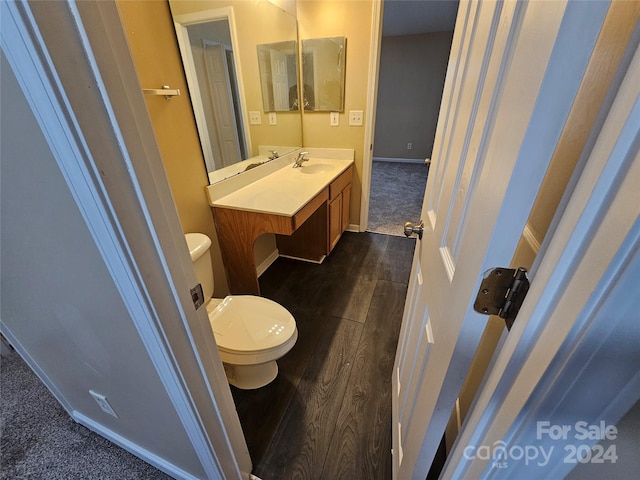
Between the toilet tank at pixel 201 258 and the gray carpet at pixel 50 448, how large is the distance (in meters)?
0.75

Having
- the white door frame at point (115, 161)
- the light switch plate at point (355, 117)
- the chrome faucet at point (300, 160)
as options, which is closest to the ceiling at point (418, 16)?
the light switch plate at point (355, 117)

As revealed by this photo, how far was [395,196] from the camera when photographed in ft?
13.6

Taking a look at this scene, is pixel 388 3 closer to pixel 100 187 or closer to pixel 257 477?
pixel 100 187

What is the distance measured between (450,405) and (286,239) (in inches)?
82.4

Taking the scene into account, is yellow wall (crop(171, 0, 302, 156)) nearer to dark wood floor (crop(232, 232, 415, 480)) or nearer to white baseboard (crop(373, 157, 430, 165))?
dark wood floor (crop(232, 232, 415, 480))

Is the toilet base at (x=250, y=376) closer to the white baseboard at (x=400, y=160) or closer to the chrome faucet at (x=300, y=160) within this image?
the chrome faucet at (x=300, y=160)

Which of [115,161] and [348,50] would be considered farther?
[348,50]

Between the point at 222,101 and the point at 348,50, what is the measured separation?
1349mm

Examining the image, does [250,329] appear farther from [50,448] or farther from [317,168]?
[317,168]

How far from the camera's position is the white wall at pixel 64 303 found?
0.47 meters

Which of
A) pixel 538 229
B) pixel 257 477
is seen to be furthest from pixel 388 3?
pixel 257 477

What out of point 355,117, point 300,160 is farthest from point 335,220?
point 355,117

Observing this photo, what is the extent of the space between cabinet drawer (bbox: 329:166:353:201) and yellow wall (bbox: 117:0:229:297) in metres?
1.03

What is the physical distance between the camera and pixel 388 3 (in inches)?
139
